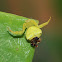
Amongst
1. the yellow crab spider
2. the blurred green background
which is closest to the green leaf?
the yellow crab spider

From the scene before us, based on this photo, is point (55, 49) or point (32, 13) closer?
point (55, 49)

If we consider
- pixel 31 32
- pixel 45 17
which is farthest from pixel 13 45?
pixel 45 17

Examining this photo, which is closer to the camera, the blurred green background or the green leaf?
the green leaf

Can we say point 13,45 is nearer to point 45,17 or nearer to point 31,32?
point 31,32

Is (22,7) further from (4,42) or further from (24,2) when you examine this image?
(4,42)

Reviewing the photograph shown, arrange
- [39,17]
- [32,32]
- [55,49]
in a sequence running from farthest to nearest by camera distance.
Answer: [39,17] < [55,49] < [32,32]

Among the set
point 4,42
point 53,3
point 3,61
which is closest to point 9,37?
point 4,42

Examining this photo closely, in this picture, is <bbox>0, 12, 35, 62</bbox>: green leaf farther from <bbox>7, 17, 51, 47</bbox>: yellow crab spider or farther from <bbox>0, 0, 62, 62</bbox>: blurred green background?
<bbox>0, 0, 62, 62</bbox>: blurred green background
